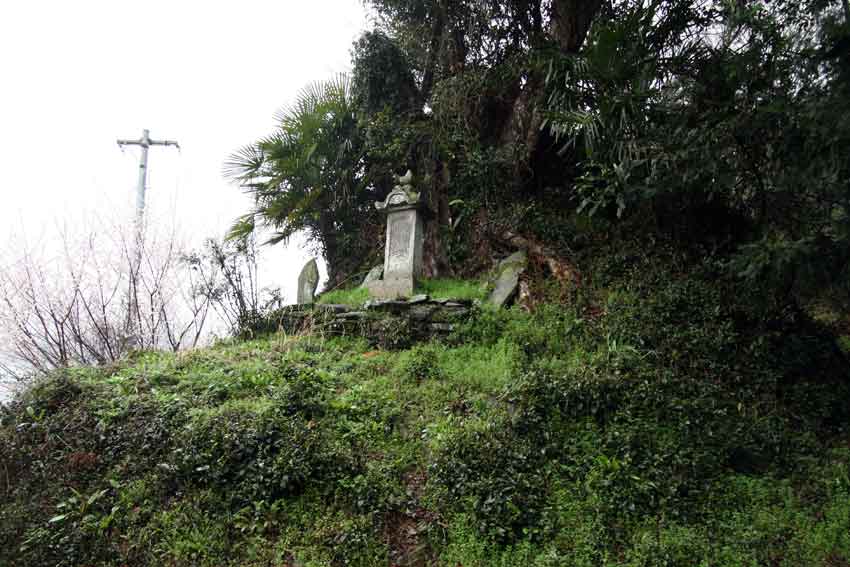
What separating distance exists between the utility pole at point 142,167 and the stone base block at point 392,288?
3796 millimetres

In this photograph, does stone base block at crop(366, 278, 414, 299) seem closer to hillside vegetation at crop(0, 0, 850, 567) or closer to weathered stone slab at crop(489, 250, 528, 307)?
hillside vegetation at crop(0, 0, 850, 567)

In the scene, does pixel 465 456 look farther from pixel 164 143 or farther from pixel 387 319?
pixel 164 143

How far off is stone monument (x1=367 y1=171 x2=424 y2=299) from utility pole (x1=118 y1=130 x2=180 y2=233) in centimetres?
386

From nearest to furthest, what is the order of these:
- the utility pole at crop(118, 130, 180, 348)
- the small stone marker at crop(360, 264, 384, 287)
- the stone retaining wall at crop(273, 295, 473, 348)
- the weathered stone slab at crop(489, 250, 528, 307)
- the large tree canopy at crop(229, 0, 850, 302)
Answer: the large tree canopy at crop(229, 0, 850, 302)
the stone retaining wall at crop(273, 295, 473, 348)
the weathered stone slab at crop(489, 250, 528, 307)
the utility pole at crop(118, 130, 180, 348)
the small stone marker at crop(360, 264, 384, 287)

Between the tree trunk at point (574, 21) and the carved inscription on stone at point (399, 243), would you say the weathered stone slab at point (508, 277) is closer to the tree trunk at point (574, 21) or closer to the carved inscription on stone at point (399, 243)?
the carved inscription on stone at point (399, 243)

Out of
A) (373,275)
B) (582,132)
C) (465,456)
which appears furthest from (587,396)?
(373,275)

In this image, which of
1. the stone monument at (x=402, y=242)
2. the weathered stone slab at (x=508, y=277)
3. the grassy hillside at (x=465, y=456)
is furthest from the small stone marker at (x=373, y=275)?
the grassy hillside at (x=465, y=456)

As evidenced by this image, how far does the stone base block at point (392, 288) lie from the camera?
816cm

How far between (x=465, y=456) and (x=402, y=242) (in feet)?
16.8

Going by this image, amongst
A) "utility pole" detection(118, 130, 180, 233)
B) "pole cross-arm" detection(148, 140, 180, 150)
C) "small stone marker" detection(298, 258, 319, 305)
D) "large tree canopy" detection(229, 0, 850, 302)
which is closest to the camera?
"large tree canopy" detection(229, 0, 850, 302)

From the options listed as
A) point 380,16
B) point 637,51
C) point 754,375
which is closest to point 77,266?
point 380,16

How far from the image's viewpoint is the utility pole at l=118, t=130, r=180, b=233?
28.6 feet

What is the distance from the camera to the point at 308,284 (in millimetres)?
9117

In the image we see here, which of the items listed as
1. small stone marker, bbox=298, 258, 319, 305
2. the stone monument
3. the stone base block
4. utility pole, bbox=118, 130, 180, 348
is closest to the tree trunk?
the stone monument
